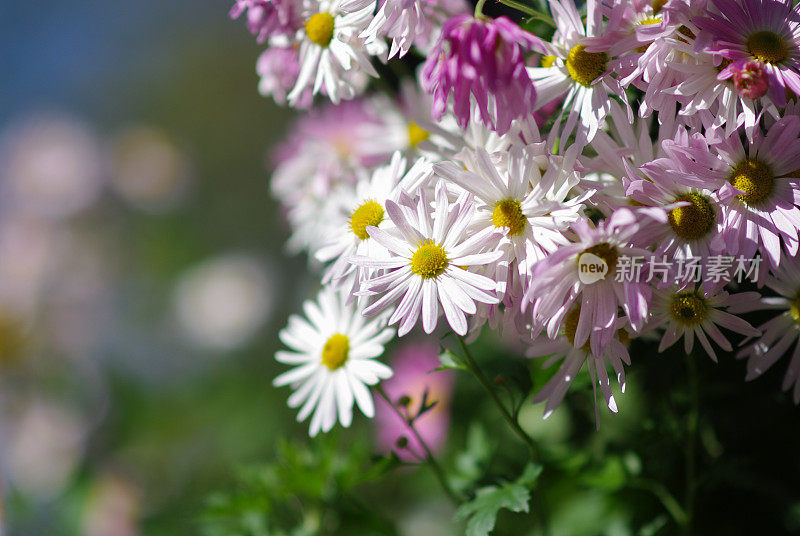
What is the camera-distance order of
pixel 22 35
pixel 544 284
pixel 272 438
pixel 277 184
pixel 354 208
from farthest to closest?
1. pixel 22 35
2. pixel 272 438
3. pixel 277 184
4. pixel 354 208
5. pixel 544 284

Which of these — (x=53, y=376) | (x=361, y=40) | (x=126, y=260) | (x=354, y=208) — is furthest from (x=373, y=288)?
(x=126, y=260)

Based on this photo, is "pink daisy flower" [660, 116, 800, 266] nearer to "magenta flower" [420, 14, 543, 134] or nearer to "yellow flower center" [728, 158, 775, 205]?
"yellow flower center" [728, 158, 775, 205]

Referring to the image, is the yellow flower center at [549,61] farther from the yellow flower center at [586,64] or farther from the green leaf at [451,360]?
the green leaf at [451,360]

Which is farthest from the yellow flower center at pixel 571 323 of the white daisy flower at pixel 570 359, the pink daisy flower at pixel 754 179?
the pink daisy flower at pixel 754 179

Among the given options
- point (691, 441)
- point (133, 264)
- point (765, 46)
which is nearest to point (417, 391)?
point (691, 441)

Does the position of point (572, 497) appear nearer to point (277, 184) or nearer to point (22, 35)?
point (277, 184)

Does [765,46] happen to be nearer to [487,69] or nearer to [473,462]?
[487,69]
